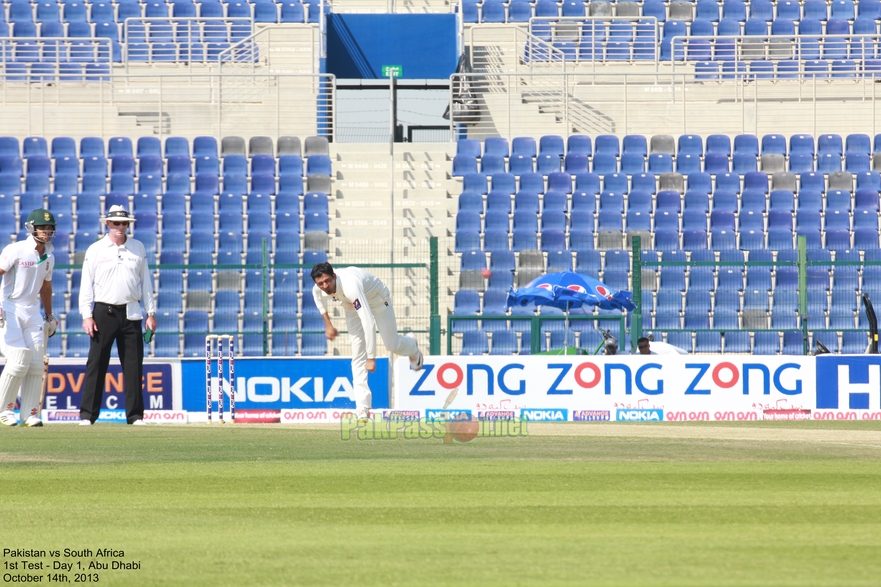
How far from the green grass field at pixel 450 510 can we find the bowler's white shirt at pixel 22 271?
1450 millimetres

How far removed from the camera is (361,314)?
11.2 m

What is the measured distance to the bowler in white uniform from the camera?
11133 millimetres

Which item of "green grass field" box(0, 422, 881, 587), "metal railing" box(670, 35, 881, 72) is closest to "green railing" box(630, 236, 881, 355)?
"green grass field" box(0, 422, 881, 587)

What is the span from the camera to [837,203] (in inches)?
878

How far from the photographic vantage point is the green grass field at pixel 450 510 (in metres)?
4.64

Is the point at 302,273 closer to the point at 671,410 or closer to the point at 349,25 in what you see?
the point at 671,410

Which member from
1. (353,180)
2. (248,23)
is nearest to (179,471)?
(353,180)

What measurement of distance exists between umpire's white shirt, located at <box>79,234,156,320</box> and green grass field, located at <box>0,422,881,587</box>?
138cm

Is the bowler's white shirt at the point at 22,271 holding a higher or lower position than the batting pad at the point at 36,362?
higher

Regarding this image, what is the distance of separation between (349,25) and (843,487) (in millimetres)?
23690

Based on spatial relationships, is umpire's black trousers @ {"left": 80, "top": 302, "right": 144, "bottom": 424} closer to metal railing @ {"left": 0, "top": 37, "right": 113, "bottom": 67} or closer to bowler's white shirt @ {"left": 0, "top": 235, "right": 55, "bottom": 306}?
bowler's white shirt @ {"left": 0, "top": 235, "right": 55, "bottom": 306}

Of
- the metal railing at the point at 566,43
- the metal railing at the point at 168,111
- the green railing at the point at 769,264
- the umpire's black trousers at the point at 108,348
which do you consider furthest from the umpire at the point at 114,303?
the metal railing at the point at 566,43

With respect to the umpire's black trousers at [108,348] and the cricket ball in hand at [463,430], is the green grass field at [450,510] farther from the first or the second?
the umpire's black trousers at [108,348]

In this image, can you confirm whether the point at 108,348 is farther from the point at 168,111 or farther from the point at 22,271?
the point at 168,111
